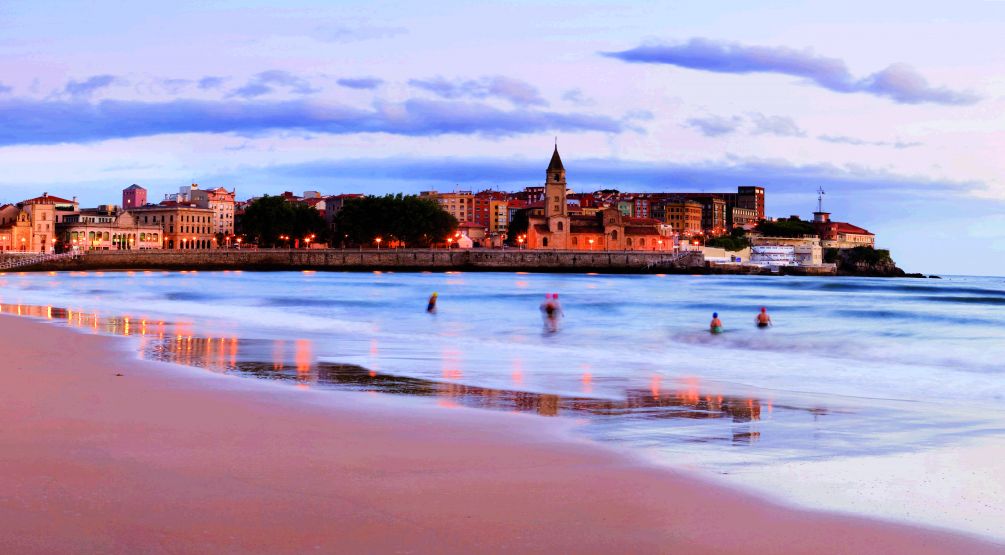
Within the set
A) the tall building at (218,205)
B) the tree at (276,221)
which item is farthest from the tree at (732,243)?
the tall building at (218,205)

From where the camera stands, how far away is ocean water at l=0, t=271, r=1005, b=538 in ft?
21.9

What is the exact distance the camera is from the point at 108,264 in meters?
94.2

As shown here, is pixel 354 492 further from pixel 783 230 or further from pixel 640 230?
pixel 783 230

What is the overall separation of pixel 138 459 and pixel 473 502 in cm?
240

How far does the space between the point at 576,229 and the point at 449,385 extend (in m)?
111

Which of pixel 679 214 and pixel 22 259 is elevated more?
pixel 679 214

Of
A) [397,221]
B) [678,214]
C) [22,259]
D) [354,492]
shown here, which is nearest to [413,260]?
[397,221]

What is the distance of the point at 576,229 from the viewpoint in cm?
12219

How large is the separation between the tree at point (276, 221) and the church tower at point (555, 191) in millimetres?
30610

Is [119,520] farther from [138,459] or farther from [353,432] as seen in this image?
[353,432]

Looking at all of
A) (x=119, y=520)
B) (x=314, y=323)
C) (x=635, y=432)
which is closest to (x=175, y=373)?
(x=635, y=432)

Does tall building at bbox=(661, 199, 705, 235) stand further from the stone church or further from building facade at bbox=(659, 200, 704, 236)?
the stone church

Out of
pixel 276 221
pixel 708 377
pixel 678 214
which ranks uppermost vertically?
pixel 678 214

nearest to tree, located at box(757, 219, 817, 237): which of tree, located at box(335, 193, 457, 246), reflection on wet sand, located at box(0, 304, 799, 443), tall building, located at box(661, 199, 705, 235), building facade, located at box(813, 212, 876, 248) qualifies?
building facade, located at box(813, 212, 876, 248)
